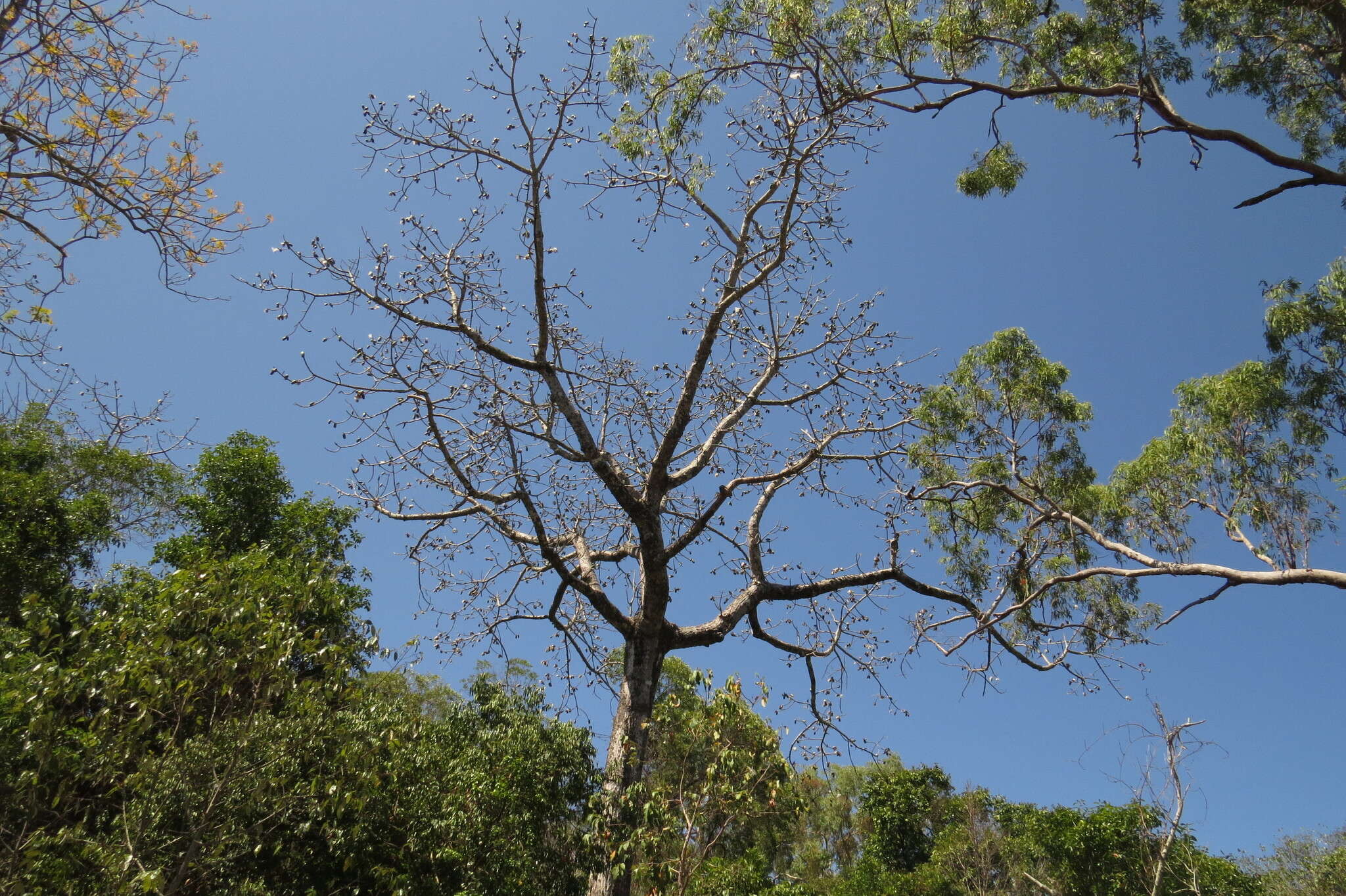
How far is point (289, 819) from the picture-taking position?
5590mm

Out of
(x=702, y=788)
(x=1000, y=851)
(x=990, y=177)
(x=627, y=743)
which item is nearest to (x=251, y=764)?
(x=627, y=743)

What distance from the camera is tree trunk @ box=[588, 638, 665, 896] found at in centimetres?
551

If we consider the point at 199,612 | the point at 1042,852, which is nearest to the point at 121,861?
the point at 199,612

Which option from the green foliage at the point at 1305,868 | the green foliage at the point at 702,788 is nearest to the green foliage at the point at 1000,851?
the green foliage at the point at 1305,868

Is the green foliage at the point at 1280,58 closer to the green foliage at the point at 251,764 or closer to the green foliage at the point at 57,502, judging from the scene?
the green foliage at the point at 251,764

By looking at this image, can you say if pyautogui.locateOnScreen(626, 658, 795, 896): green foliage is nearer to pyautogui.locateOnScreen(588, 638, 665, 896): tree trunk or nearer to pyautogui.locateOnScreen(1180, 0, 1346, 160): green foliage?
pyautogui.locateOnScreen(588, 638, 665, 896): tree trunk

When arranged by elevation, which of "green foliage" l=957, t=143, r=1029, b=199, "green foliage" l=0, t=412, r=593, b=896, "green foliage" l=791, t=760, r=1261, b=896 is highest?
"green foliage" l=957, t=143, r=1029, b=199

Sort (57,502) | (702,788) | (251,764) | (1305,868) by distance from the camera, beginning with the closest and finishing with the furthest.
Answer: (251,764), (702,788), (57,502), (1305,868)

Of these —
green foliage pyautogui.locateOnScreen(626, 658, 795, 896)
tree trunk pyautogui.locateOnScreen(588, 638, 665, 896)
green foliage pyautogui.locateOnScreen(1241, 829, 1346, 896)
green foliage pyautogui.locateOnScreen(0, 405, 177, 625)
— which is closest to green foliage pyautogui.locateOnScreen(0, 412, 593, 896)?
tree trunk pyautogui.locateOnScreen(588, 638, 665, 896)

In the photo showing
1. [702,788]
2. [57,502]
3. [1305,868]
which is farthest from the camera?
[1305,868]

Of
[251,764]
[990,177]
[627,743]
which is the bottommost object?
[251,764]

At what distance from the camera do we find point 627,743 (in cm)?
586

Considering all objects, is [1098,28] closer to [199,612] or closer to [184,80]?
[184,80]

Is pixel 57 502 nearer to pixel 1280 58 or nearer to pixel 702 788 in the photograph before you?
pixel 702 788
